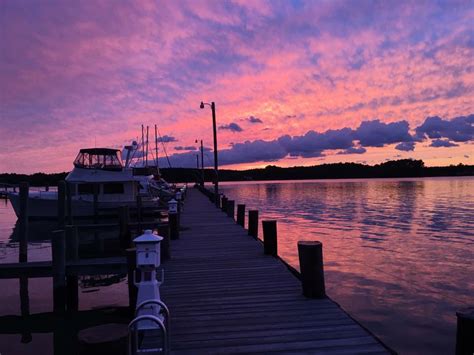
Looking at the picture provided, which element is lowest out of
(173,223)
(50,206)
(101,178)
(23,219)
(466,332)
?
(50,206)

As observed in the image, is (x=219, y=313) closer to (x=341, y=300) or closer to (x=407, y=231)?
(x=341, y=300)

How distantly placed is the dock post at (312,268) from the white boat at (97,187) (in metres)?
24.1

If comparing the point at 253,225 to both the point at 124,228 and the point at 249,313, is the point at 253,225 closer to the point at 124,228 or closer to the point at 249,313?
the point at 124,228

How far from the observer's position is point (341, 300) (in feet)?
38.0

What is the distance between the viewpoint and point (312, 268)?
7.10 meters

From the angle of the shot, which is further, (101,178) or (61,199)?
(101,178)

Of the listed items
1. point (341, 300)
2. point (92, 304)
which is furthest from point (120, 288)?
point (341, 300)

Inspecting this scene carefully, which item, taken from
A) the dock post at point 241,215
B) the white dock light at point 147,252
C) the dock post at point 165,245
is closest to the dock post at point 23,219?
the dock post at point 165,245

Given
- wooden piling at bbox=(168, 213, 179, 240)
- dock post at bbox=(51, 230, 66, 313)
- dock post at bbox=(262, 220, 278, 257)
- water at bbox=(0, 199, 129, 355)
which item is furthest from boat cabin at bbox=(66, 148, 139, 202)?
dock post at bbox=(262, 220, 278, 257)

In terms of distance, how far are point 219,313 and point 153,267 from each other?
1326mm

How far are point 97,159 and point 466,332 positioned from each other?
31.4 m

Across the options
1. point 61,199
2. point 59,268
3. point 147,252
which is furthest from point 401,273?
point 61,199

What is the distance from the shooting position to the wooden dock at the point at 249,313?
532 centimetres

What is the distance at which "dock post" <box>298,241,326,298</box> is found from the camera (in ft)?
23.2
